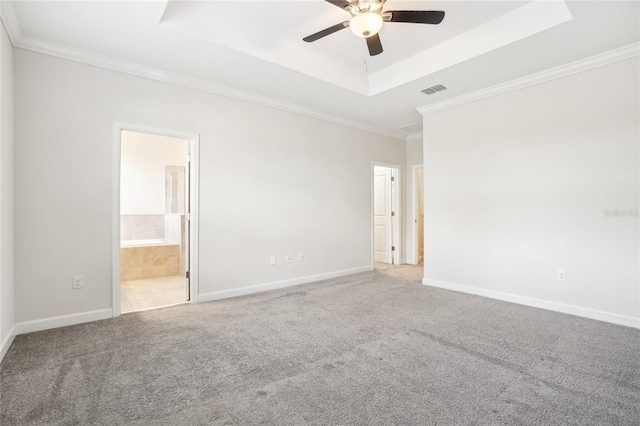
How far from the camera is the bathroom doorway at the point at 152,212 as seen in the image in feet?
17.0

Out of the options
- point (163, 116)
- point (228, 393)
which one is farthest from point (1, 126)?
point (228, 393)

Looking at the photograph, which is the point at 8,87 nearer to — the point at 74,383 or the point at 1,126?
the point at 1,126

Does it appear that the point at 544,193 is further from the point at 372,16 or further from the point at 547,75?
the point at 372,16

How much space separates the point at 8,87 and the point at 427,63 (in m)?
4.09

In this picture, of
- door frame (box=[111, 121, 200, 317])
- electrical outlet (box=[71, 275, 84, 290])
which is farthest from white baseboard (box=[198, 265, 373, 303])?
electrical outlet (box=[71, 275, 84, 290])

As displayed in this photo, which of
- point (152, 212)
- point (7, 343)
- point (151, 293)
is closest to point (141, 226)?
point (152, 212)

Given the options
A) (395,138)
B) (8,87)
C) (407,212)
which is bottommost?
(407,212)

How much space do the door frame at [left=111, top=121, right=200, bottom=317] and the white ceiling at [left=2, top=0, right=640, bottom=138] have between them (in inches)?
24.5

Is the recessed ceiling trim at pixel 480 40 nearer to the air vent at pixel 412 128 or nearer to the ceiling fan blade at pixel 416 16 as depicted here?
the ceiling fan blade at pixel 416 16

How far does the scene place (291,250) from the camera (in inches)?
187

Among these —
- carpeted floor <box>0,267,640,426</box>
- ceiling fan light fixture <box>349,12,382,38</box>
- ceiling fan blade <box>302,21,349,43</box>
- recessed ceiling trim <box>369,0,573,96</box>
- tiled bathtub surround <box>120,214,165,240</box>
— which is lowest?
carpeted floor <box>0,267,640,426</box>

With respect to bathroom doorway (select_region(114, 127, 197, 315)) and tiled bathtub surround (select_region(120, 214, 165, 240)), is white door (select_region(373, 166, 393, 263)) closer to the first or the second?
bathroom doorway (select_region(114, 127, 197, 315))

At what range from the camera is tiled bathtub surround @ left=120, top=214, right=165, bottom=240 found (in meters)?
5.80

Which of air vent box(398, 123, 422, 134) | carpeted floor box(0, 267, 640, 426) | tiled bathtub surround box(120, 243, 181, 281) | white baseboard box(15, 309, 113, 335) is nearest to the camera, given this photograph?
carpeted floor box(0, 267, 640, 426)
